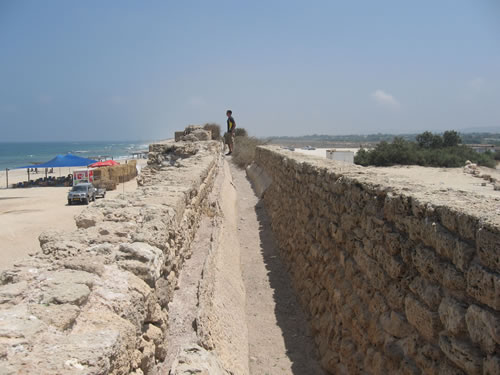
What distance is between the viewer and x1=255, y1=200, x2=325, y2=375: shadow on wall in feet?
14.6

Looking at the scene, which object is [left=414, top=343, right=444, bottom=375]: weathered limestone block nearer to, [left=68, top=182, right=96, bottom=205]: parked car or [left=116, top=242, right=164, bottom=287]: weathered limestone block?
[left=116, top=242, right=164, bottom=287]: weathered limestone block

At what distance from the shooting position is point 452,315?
223 centimetres

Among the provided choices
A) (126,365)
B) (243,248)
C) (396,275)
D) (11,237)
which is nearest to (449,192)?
(396,275)

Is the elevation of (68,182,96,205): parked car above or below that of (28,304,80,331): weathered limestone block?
below

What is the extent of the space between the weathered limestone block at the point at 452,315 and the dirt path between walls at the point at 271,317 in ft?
7.40

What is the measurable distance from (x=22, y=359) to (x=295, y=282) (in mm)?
5117

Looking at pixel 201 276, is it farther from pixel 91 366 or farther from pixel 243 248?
pixel 243 248

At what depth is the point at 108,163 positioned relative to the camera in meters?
27.1

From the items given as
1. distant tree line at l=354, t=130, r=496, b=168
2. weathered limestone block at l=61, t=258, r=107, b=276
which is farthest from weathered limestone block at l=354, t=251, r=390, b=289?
distant tree line at l=354, t=130, r=496, b=168

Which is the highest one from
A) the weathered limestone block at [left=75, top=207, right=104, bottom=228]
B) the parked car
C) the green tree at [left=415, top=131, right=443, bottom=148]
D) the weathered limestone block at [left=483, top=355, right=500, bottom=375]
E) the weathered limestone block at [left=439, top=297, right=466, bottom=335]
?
the green tree at [left=415, top=131, right=443, bottom=148]

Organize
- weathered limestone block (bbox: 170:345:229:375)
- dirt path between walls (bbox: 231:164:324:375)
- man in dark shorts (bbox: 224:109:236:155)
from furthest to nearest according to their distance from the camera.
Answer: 1. man in dark shorts (bbox: 224:109:236:155)
2. dirt path between walls (bbox: 231:164:324:375)
3. weathered limestone block (bbox: 170:345:229:375)

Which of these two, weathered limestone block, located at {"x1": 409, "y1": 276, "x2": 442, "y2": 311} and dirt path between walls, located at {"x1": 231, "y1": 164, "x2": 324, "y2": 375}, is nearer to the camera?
weathered limestone block, located at {"x1": 409, "y1": 276, "x2": 442, "y2": 311}

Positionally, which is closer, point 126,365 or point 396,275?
point 126,365

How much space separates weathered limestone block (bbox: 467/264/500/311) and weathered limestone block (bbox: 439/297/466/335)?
5.4 inches
